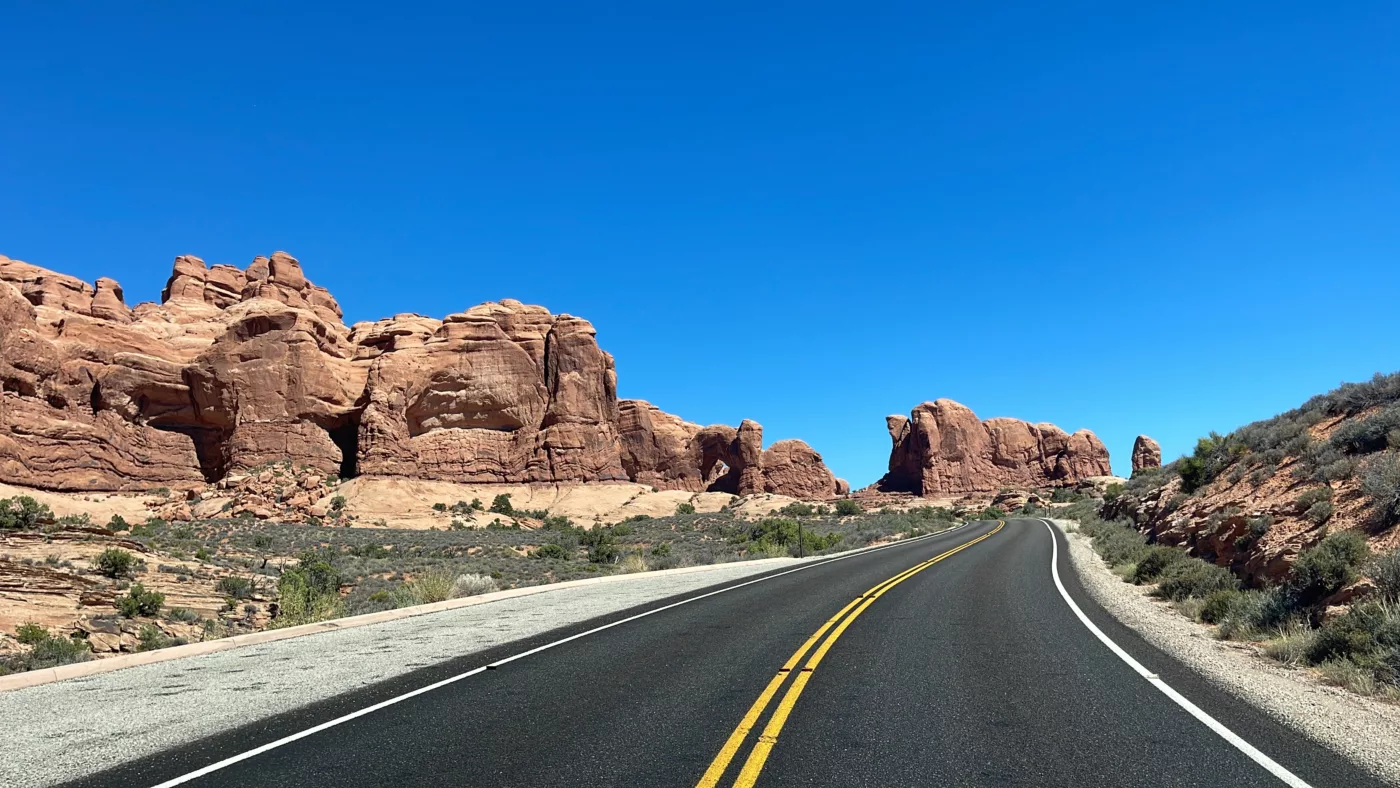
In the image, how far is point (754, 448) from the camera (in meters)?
108

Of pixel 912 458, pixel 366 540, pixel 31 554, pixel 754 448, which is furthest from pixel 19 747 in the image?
pixel 912 458

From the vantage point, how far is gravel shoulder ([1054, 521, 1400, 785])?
17.2ft

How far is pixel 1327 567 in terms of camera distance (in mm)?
9383

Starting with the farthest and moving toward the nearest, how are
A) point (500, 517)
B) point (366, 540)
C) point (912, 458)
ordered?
1. point (912, 458)
2. point (500, 517)
3. point (366, 540)

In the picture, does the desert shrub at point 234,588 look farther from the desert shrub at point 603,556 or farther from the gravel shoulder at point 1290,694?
the gravel shoulder at point 1290,694

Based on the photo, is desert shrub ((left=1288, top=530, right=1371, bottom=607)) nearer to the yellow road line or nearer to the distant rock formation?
the yellow road line

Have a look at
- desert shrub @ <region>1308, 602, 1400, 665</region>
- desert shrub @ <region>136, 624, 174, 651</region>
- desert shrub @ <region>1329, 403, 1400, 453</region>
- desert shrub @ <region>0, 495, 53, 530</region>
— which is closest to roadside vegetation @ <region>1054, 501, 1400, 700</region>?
desert shrub @ <region>1308, 602, 1400, 665</region>

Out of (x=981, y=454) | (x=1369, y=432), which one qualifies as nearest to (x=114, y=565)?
(x=1369, y=432)

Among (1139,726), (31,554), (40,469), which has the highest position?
(40,469)

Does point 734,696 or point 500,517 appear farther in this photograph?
point 500,517

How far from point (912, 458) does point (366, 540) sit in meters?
99.1

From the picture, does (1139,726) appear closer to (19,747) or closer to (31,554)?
(19,747)

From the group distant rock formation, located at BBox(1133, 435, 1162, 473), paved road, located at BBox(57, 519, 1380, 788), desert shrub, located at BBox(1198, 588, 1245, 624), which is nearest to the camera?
paved road, located at BBox(57, 519, 1380, 788)

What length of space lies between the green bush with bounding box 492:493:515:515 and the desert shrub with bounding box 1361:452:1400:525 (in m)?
62.4
